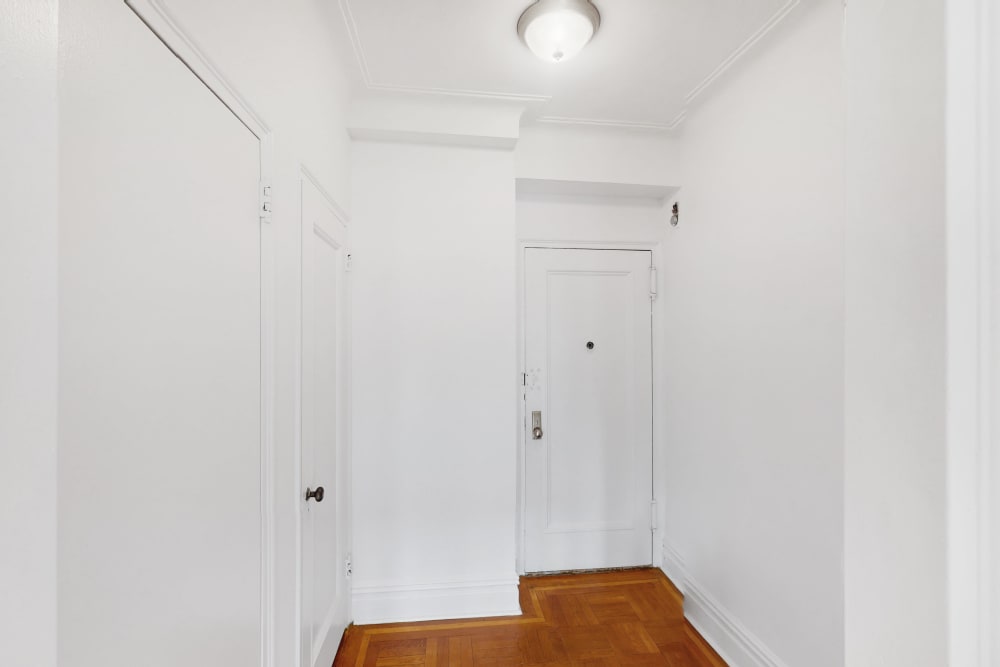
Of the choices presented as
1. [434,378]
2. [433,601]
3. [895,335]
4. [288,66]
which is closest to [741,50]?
[288,66]

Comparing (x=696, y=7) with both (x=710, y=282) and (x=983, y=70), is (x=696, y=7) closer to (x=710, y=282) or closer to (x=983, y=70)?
(x=710, y=282)

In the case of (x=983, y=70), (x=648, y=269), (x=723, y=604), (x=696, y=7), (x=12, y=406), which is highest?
(x=696, y=7)

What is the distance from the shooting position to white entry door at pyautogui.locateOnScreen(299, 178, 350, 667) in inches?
56.3

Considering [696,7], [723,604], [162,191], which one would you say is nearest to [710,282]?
[696,7]

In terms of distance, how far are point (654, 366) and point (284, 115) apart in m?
2.29

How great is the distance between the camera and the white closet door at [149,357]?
55cm

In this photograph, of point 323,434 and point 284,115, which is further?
point 323,434

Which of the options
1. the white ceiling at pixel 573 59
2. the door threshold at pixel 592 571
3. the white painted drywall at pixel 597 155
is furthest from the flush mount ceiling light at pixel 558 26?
the door threshold at pixel 592 571

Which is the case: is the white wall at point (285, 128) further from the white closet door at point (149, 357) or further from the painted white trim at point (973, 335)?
the painted white trim at point (973, 335)

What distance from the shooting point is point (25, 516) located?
17.1 inches

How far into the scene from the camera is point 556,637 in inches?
77.2

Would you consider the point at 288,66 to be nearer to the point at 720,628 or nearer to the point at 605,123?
the point at 605,123

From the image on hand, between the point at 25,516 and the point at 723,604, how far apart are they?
244cm

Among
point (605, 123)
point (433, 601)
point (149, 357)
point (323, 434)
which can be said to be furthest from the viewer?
point (605, 123)
